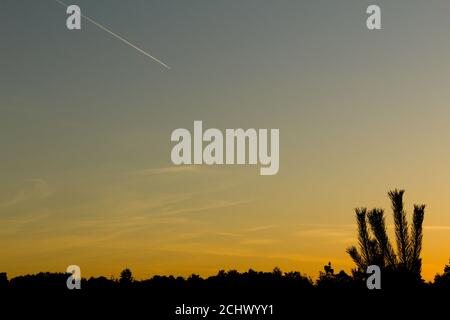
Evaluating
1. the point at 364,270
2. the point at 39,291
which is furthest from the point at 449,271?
the point at 39,291

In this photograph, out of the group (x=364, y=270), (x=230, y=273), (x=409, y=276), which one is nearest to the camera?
(x=409, y=276)

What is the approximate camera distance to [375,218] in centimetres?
3350
